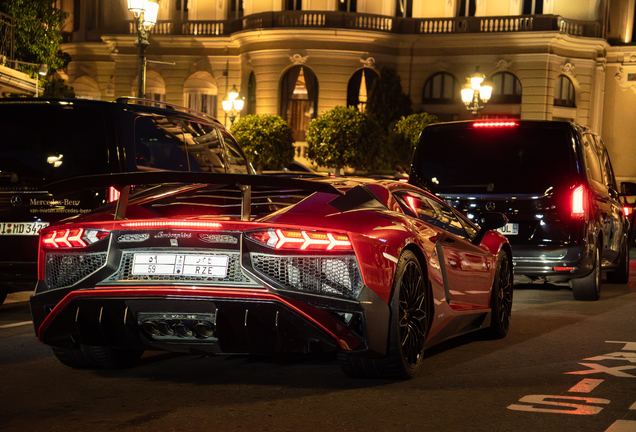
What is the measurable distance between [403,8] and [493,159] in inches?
1588

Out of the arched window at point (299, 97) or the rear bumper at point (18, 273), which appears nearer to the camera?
the rear bumper at point (18, 273)

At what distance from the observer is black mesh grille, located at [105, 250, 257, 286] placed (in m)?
5.17

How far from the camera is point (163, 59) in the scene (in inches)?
2034

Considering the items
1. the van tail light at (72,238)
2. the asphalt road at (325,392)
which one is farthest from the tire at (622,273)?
the van tail light at (72,238)

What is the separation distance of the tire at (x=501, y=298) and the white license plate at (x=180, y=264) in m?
3.13

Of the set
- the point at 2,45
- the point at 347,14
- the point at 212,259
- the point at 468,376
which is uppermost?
the point at 347,14

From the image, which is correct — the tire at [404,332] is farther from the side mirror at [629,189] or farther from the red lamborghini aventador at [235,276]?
the side mirror at [629,189]

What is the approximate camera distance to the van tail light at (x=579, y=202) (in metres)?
10.4

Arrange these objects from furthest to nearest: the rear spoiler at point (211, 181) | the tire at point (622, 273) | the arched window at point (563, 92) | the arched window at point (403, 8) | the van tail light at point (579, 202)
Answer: the arched window at point (403, 8)
the arched window at point (563, 92)
the tire at point (622, 273)
the van tail light at point (579, 202)
the rear spoiler at point (211, 181)

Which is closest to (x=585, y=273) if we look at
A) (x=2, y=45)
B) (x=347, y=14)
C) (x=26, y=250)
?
(x=26, y=250)

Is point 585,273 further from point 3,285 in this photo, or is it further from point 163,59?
point 163,59

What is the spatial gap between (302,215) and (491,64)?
43.0 m

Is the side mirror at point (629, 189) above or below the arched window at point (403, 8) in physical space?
below

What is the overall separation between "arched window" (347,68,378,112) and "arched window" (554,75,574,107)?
8.67 m
